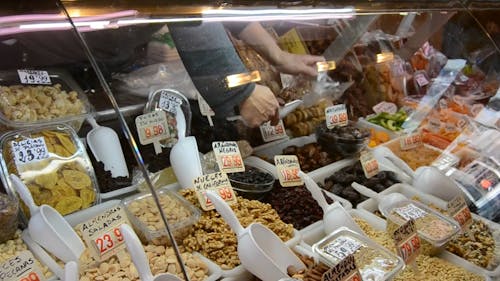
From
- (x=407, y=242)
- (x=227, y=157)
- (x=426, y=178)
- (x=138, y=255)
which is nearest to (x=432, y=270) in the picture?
(x=407, y=242)

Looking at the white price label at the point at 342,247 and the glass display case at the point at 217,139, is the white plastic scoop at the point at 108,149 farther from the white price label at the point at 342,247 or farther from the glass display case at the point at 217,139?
the white price label at the point at 342,247

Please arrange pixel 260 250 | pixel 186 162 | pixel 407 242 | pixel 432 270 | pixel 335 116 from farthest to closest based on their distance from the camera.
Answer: pixel 335 116 → pixel 186 162 → pixel 432 270 → pixel 407 242 → pixel 260 250

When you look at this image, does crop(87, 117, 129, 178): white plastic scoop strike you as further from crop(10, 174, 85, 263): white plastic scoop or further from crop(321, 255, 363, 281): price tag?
crop(321, 255, 363, 281): price tag

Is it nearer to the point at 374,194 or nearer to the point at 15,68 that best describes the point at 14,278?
the point at 15,68

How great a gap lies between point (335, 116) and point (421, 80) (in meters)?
0.93

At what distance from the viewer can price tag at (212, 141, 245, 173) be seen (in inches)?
71.8

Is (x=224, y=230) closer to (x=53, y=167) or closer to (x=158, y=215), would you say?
(x=158, y=215)

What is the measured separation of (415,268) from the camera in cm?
165

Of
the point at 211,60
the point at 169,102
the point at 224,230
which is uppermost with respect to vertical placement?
the point at 211,60

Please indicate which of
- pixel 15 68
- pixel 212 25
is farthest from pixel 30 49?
pixel 212 25

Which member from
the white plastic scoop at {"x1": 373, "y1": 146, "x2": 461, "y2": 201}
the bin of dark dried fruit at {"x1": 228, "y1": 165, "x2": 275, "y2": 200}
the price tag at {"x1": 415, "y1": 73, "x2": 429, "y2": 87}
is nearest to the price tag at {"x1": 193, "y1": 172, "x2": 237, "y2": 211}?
the bin of dark dried fruit at {"x1": 228, "y1": 165, "x2": 275, "y2": 200}

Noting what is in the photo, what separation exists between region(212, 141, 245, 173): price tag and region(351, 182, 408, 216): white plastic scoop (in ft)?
1.72

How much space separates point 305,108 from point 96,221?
4.19 ft

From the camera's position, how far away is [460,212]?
6.27 ft
